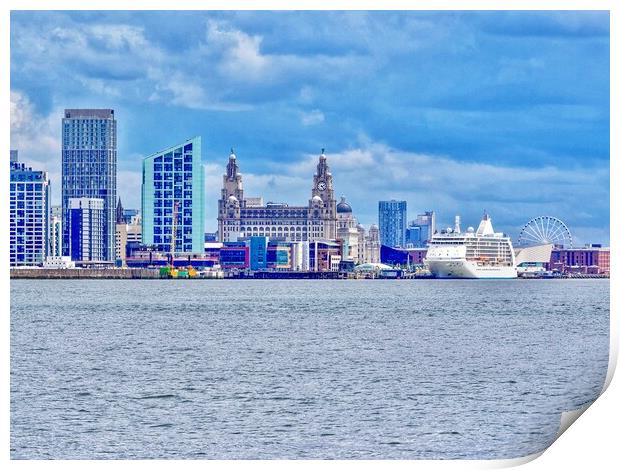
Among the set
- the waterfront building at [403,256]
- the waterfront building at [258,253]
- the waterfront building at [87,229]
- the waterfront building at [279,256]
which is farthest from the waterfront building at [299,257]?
the waterfront building at [87,229]

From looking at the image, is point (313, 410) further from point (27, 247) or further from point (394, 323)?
point (27, 247)

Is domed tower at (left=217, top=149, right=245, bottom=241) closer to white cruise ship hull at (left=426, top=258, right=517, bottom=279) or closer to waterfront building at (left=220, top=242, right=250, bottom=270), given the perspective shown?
waterfront building at (left=220, top=242, right=250, bottom=270)

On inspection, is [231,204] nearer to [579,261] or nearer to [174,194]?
[174,194]

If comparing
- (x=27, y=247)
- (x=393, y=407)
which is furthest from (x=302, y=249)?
(x=393, y=407)

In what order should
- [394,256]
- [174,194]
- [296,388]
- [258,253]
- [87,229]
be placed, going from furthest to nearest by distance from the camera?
1. [174,194]
2. [87,229]
3. [394,256]
4. [258,253]
5. [296,388]

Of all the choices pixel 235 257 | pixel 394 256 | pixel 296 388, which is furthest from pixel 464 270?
pixel 296 388

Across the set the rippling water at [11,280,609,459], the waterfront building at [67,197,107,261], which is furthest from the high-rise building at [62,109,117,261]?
the rippling water at [11,280,609,459]
